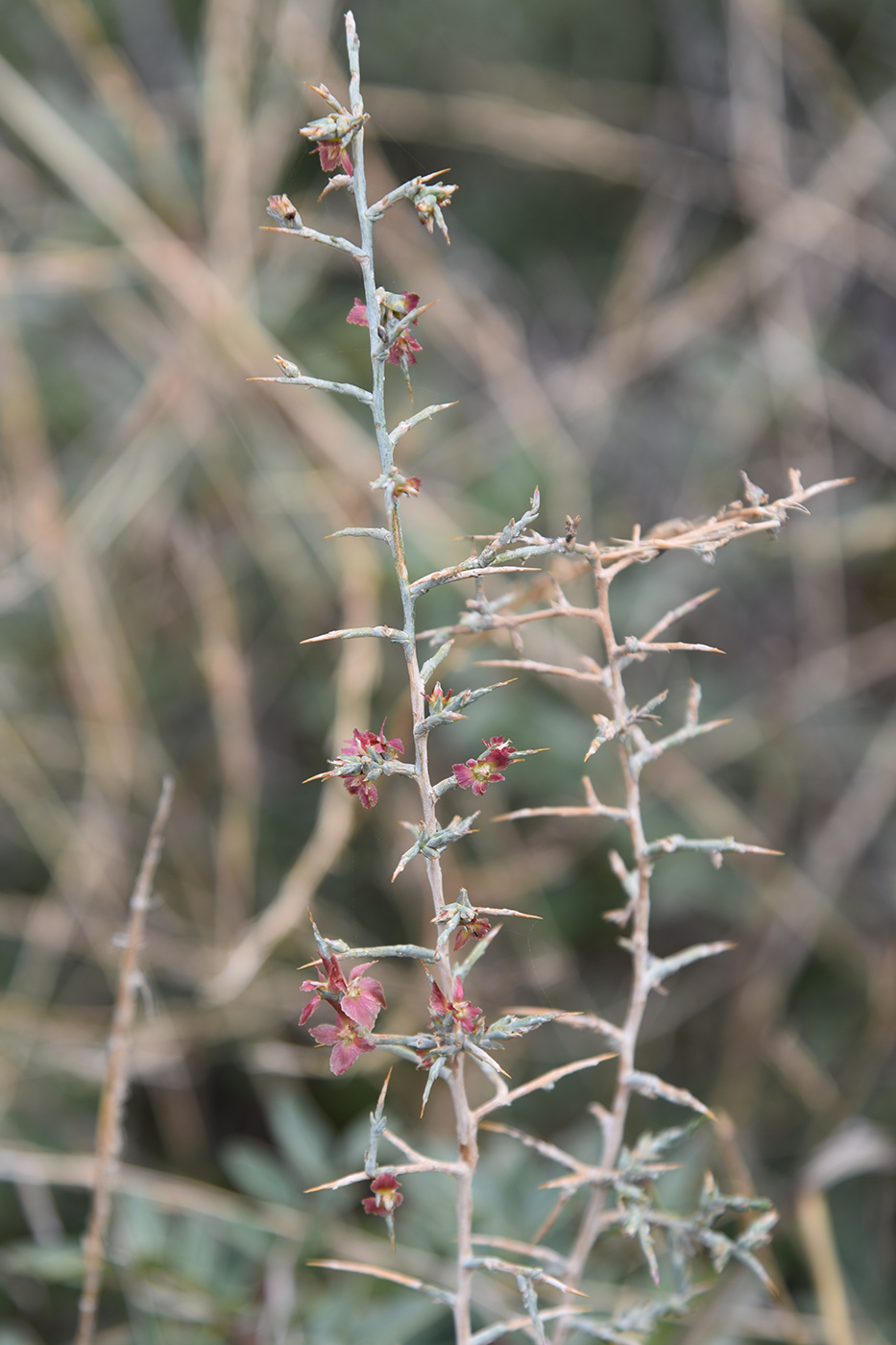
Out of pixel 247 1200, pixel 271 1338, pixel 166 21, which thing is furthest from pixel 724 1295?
pixel 166 21

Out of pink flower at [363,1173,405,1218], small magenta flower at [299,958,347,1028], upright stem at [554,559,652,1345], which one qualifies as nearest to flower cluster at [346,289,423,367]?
upright stem at [554,559,652,1345]

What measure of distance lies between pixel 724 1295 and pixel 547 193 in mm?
1723

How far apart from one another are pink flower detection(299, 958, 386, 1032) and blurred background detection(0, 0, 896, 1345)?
691 millimetres

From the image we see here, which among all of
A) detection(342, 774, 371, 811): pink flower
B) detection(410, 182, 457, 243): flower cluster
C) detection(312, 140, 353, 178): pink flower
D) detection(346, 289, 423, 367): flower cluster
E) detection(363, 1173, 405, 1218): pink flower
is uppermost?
detection(312, 140, 353, 178): pink flower

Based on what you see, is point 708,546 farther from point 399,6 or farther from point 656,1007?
point 399,6

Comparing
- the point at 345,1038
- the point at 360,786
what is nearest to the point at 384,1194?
the point at 345,1038

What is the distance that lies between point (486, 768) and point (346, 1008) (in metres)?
0.11

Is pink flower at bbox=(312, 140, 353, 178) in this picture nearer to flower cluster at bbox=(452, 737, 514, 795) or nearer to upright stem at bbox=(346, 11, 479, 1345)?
upright stem at bbox=(346, 11, 479, 1345)

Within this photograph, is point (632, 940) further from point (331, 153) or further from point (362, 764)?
point (331, 153)

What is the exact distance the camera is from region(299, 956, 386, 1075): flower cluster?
40cm

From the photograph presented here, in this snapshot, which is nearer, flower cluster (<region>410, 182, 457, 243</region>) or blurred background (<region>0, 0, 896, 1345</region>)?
flower cluster (<region>410, 182, 457, 243</region>)

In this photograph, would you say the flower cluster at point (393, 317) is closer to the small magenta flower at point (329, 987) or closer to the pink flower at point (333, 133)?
the pink flower at point (333, 133)

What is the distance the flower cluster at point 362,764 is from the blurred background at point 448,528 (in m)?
0.70

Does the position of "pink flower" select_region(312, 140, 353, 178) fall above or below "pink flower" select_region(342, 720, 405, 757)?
above
